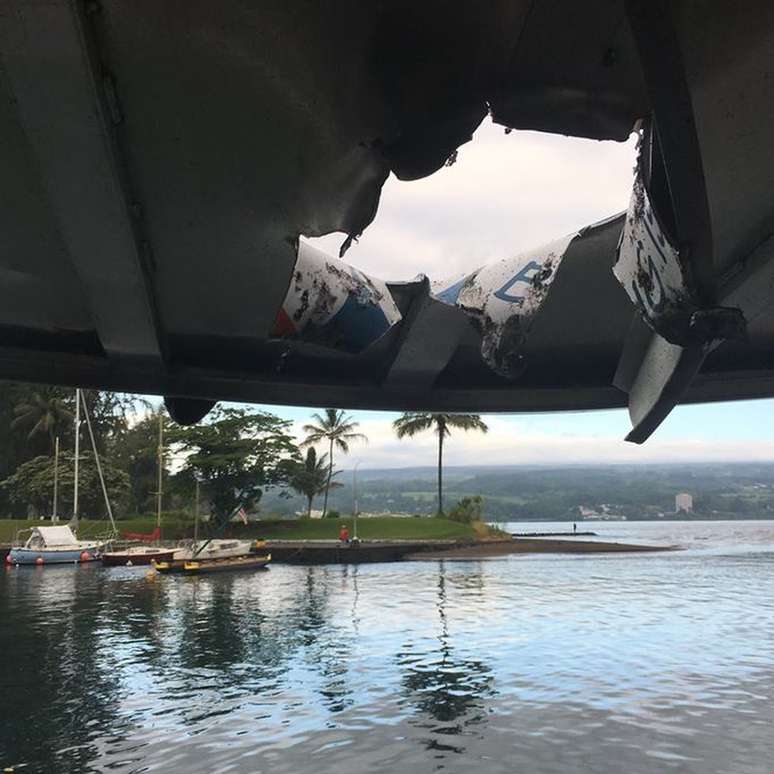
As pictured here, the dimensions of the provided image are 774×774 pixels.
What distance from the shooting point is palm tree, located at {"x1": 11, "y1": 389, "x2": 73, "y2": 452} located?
306ft

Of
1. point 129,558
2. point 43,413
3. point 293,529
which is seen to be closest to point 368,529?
point 293,529

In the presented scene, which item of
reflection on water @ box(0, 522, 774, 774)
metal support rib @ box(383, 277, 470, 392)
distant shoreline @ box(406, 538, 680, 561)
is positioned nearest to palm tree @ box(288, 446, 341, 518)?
distant shoreline @ box(406, 538, 680, 561)

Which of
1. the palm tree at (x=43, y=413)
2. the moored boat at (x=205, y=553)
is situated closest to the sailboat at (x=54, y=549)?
the moored boat at (x=205, y=553)

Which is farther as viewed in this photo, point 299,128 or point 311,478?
point 311,478

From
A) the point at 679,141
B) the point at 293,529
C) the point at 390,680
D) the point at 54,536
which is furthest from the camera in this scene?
the point at 293,529

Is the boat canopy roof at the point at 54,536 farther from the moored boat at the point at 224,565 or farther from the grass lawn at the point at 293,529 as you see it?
the moored boat at the point at 224,565

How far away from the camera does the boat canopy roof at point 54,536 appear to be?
2805 inches

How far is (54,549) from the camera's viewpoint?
229ft

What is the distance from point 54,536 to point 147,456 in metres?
34.5

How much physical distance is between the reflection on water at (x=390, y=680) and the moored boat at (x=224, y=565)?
12.8 metres

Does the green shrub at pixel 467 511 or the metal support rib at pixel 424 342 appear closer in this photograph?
the metal support rib at pixel 424 342

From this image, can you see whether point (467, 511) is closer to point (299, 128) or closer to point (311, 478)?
point (311, 478)

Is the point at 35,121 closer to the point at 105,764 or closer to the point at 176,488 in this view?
the point at 105,764

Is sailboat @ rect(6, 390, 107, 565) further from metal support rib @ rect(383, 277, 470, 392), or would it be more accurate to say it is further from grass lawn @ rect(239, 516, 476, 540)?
metal support rib @ rect(383, 277, 470, 392)
